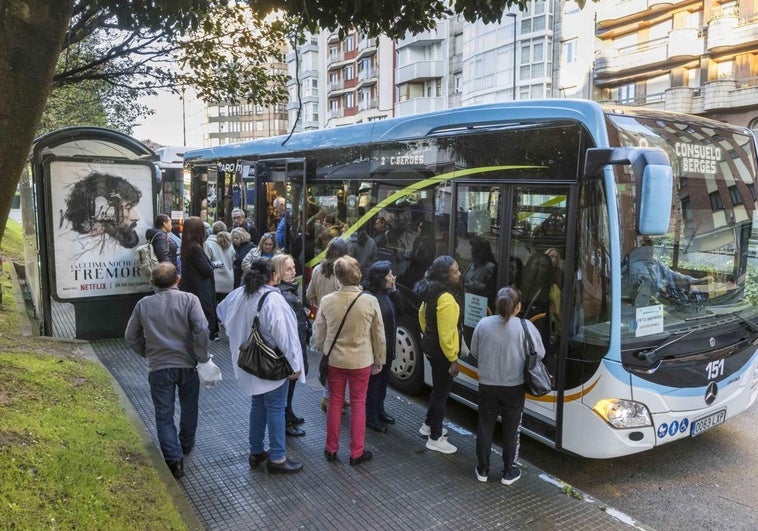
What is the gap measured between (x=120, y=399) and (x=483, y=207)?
3.94m

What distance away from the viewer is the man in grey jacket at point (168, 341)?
4.37 metres

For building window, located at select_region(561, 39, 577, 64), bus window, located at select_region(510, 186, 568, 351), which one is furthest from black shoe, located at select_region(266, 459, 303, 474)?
building window, located at select_region(561, 39, 577, 64)

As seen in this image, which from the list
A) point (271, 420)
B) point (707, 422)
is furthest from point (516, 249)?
point (271, 420)

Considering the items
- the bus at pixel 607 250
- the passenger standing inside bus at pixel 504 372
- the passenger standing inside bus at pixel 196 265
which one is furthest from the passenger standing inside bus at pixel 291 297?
the passenger standing inside bus at pixel 196 265

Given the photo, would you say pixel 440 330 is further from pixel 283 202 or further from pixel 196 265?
pixel 283 202

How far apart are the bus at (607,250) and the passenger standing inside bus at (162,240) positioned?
3.57 m

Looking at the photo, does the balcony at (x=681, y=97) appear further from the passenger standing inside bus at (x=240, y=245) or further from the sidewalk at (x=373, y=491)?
the sidewalk at (x=373, y=491)

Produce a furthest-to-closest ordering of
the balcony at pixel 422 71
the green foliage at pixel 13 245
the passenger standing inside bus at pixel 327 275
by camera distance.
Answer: the balcony at pixel 422 71
the green foliage at pixel 13 245
the passenger standing inside bus at pixel 327 275

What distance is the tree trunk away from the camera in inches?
103

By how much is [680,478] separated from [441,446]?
6.70ft

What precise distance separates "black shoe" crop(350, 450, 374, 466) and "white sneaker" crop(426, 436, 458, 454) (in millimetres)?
568

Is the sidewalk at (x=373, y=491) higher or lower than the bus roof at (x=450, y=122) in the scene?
lower

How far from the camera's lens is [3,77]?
102 inches

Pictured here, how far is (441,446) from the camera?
514cm
